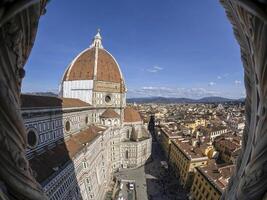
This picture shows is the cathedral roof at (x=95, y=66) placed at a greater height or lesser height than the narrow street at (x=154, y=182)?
greater

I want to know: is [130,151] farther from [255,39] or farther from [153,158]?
[255,39]

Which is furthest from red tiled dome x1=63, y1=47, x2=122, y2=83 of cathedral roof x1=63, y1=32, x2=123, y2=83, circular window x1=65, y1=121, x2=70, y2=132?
circular window x1=65, y1=121, x2=70, y2=132

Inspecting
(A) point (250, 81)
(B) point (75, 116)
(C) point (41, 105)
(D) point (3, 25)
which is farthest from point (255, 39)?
(B) point (75, 116)

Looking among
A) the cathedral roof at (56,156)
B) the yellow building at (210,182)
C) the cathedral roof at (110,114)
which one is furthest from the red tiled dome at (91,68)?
the yellow building at (210,182)

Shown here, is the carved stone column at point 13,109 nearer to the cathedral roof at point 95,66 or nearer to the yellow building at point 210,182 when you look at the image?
the yellow building at point 210,182

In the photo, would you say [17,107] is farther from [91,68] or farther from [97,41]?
[97,41]

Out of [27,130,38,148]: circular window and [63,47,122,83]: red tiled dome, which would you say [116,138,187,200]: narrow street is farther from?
[27,130,38,148]: circular window
